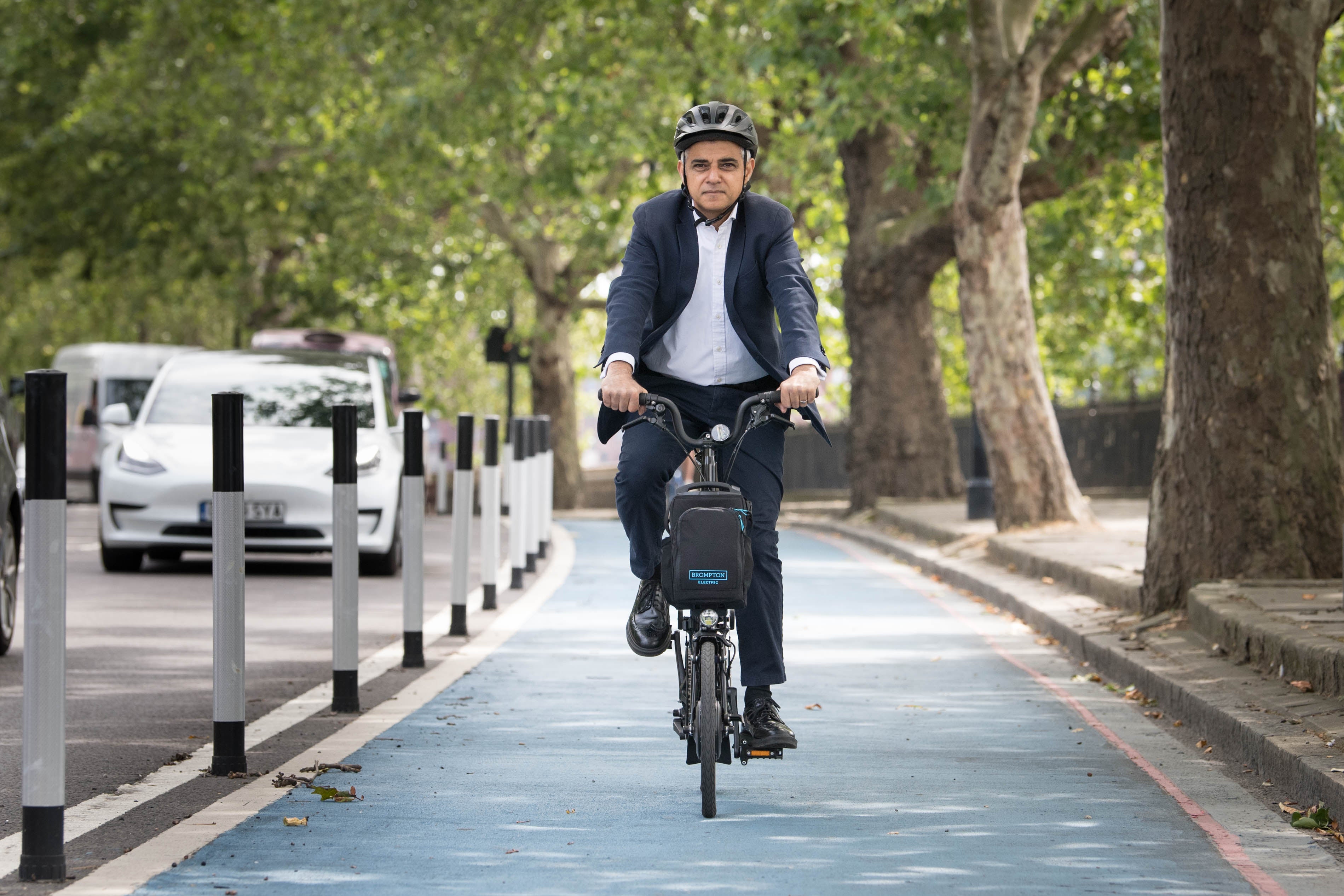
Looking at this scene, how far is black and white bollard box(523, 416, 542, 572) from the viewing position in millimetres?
15156

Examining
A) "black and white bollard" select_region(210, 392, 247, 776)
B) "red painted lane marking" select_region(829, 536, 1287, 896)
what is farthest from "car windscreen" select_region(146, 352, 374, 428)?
"black and white bollard" select_region(210, 392, 247, 776)

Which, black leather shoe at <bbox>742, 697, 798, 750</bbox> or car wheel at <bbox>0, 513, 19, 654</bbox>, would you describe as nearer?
black leather shoe at <bbox>742, 697, 798, 750</bbox>

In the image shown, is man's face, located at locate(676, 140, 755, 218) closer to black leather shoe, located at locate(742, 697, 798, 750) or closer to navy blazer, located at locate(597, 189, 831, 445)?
navy blazer, located at locate(597, 189, 831, 445)

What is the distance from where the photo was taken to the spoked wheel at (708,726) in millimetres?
5699

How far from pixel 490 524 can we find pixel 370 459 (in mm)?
2873

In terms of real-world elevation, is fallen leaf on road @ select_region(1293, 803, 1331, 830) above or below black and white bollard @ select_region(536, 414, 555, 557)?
below

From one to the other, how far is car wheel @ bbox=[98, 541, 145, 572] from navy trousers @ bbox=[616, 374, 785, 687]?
9.50m

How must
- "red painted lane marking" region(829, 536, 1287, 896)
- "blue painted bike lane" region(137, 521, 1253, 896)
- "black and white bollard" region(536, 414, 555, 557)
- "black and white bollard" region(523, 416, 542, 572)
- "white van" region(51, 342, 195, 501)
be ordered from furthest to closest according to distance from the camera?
"white van" region(51, 342, 195, 501)
"black and white bollard" region(536, 414, 555, 557)
"black and white bollard" region(523, 416, 542, 572)
"red painted lane marking" region(829, 536, 1287, 896)
"blue painted bike lane" region(137, 521, 1253, 896)

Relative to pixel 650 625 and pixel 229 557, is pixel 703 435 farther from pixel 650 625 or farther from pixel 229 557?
pixel 229 557

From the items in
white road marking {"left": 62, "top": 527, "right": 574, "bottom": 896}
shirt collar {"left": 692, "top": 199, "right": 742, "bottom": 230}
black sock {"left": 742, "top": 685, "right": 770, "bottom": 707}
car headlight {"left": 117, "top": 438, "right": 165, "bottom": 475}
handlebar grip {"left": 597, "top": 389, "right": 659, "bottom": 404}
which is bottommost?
white road marking {"left": 62, "top": 527, "right": 574, "bottom": 896}

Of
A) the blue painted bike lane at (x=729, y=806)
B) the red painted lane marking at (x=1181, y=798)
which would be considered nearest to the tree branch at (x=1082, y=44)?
the red painted lane marking at (x=1181, y=798)

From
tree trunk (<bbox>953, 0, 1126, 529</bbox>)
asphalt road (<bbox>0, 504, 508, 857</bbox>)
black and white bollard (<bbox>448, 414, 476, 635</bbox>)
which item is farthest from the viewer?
tree trunk (<bbox>953, 0, 1126, 529</bbox>)

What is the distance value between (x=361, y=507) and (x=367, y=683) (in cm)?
588

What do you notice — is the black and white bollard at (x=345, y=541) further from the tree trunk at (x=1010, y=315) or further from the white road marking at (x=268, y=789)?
the tree trunk at (x=1010, y=315)
